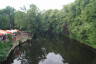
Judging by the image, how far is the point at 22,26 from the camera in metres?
58.9

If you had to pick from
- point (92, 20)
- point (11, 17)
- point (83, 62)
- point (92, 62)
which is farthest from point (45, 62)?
point (11, 17)

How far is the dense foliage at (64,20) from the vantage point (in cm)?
3522

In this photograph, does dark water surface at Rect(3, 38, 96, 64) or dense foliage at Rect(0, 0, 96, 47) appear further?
dense foliage at Rect(0, 0, 96, 47)

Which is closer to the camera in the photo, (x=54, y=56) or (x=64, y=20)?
(x=54, y=56)

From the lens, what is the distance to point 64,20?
6100 centimetres

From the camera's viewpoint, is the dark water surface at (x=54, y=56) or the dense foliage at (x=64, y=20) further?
the dense foliage at (x=64, y=20)

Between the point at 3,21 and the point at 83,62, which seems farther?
the point at 3,21

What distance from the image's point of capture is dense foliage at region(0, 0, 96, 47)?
3522 centimetres

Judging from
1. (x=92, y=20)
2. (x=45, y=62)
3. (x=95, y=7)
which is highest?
(x=95, y=7)

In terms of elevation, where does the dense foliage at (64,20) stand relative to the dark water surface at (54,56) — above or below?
above

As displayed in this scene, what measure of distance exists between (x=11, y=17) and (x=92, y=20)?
163ft

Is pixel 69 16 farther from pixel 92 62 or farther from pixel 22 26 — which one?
pixel 92 62

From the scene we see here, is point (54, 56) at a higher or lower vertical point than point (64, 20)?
lower

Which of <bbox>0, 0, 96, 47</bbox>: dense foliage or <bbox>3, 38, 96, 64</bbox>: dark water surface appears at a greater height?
<bbox>0, 0, 96, 47</bbox>: dense foliage
